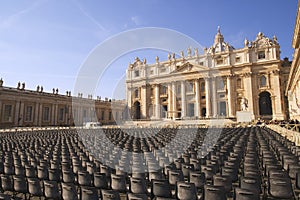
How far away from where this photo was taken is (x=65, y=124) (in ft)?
136

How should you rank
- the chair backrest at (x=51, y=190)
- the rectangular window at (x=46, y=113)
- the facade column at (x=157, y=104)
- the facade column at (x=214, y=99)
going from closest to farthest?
the chair backrest at (x=51, y=190), the rectangular window at (x=46, y=113), the facade column at (x=214, y=99), the facade column at (x=157, y=104)

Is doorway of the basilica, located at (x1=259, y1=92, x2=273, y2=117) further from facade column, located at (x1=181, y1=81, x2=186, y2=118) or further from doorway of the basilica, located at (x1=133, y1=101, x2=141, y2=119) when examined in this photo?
doorway of the basilica, located at (x1=133, y1=101, x2=141, y2=119)

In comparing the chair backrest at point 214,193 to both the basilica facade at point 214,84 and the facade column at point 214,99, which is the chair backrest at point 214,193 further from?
the facade column at point 214,99

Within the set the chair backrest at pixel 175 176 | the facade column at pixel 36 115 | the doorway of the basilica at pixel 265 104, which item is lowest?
the chair backrest at pixel 175 176

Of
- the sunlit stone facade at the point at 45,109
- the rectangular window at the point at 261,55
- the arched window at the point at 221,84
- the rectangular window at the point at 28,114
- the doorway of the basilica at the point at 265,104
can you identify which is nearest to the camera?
the sunlit stone facade at the point at 45,109

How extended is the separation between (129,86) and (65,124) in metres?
20.8

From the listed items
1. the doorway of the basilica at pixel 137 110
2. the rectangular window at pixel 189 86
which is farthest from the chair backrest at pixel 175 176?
the doorway of the basilica at pixel 137 110

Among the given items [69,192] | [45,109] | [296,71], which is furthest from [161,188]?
[45,109]

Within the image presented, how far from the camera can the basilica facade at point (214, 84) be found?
1522 inches

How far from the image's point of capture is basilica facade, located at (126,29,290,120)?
38.7 m

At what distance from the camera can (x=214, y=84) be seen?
144ft

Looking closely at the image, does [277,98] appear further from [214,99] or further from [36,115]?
[36,115]

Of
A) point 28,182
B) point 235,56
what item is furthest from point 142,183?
point 235,56

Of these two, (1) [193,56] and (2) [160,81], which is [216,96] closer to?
(1) [193,56]
